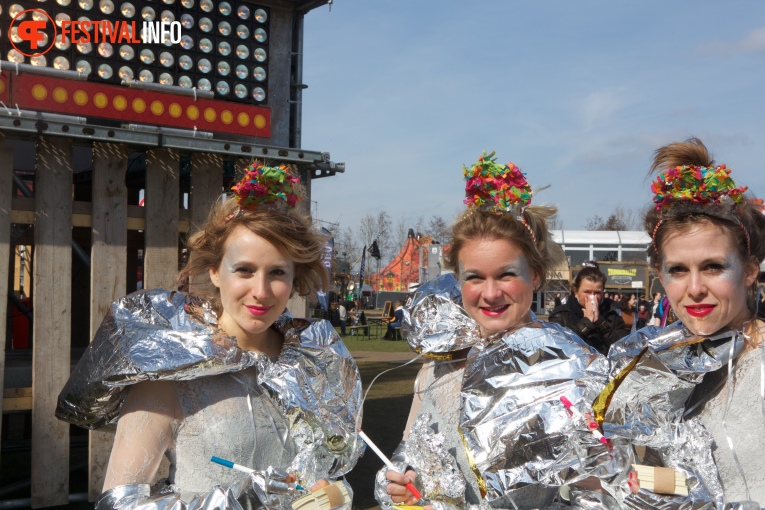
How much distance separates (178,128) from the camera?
482cm

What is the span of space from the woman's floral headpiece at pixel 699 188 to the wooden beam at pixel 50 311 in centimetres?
347

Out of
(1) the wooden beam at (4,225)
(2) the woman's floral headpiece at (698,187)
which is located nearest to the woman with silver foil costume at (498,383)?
(2) the woman's floral headpiece at (698,187)

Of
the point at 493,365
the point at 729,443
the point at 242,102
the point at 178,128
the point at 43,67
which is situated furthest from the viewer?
the point at 242,102

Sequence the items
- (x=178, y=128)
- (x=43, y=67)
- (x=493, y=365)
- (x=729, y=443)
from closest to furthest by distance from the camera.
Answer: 1. (x=729, y=443)
2. (x=493, y=365)
3. (x=43, y=67)
4. (x=178, y=128)

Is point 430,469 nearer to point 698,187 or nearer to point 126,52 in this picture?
point 698,187

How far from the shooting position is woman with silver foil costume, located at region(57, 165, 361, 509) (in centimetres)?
211

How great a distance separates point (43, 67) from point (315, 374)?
3075mm

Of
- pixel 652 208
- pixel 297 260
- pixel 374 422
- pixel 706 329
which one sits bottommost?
pixel 374 422

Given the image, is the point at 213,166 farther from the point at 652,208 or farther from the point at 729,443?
the point at 729,443

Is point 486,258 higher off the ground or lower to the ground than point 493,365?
higher

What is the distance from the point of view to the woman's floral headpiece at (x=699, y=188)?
6.66 ft

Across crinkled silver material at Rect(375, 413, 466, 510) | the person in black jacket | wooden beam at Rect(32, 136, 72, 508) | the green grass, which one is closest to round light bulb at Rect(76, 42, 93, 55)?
wooden beam at Rect(32, 136, 72, 508)

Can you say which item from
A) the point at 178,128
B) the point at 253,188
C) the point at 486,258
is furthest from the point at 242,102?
the point at 486,258

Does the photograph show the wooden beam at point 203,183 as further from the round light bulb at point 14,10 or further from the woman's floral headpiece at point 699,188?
the woman's floral headpiece at point 699,188
